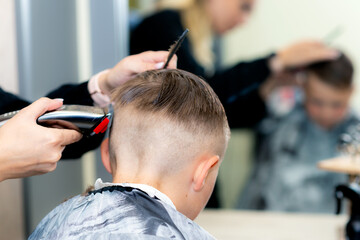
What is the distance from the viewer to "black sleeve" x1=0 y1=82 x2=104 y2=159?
892 millimetres

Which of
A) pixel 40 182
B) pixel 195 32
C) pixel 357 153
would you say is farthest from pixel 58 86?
pixel 195 32

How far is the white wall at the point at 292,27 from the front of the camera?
280 centimetres

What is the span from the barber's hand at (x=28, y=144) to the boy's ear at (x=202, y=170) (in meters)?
0.24

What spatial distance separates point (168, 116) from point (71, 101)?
1.01 feet

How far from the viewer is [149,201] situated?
68cm

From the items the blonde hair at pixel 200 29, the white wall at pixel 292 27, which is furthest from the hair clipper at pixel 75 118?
the white wall at pixel 292 27

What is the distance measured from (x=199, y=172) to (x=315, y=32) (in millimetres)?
2379

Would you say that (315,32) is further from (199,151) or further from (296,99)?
(199,151)

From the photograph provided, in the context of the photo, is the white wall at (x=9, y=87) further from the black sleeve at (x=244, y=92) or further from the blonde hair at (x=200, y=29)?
the black sleeve at (x=244, y=92)

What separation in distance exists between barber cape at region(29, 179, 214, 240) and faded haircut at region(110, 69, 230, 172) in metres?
0.08

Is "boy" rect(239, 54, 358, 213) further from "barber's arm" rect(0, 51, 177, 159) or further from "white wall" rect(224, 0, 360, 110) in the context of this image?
"barber's arm" rect(0, 51, 177, 159)

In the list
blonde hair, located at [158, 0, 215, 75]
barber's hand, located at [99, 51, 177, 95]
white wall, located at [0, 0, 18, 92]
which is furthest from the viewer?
blonde hair, located at [158, 0, 215, 75]

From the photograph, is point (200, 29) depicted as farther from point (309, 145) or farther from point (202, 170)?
point (202, 170)

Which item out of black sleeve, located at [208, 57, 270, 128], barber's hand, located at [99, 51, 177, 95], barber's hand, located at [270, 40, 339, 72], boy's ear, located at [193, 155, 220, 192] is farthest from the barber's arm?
barber's hand, located at [270, 40, 339, 72]
